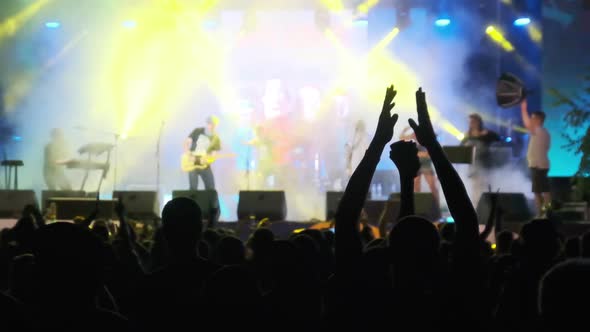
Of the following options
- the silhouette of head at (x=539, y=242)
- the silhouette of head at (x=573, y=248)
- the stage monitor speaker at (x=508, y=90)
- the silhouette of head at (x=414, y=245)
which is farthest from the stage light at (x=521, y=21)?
the silhouette of head at (x=414, y=245)

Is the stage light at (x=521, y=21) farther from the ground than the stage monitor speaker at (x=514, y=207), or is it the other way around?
the stage light at (x=521, y=21)

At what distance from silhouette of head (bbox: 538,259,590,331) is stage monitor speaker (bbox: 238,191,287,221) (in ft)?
33.0

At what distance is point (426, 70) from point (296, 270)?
1485 cm

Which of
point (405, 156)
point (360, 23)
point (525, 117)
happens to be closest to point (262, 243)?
point (405, 156)

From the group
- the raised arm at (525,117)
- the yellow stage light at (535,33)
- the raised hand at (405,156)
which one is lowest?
the raised hand at (405,156)

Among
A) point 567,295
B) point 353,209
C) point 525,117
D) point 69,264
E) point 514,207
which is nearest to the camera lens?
point 567,295

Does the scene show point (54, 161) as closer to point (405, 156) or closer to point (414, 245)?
point (405, 156)

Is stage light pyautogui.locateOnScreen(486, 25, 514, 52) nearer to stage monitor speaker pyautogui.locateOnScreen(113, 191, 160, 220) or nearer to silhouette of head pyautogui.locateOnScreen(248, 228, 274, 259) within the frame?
stage monitor speaker pyautogui.locateOnScreen(113, 191, 160, 220)

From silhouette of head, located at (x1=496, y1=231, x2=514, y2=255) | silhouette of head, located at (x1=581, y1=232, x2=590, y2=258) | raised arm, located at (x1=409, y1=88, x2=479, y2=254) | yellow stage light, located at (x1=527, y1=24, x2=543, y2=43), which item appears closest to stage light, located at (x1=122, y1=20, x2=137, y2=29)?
yellow stage light, located at (x1=527, y1=24, x2=543, y2=43)

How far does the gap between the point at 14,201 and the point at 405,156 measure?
10543 mm

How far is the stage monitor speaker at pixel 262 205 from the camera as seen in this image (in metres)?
11.3

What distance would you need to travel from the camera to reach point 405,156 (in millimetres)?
2979

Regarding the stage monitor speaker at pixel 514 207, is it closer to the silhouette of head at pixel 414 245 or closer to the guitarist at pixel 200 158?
the guitarist at pixel 200 158

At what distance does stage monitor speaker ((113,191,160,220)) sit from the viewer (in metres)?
11.8
